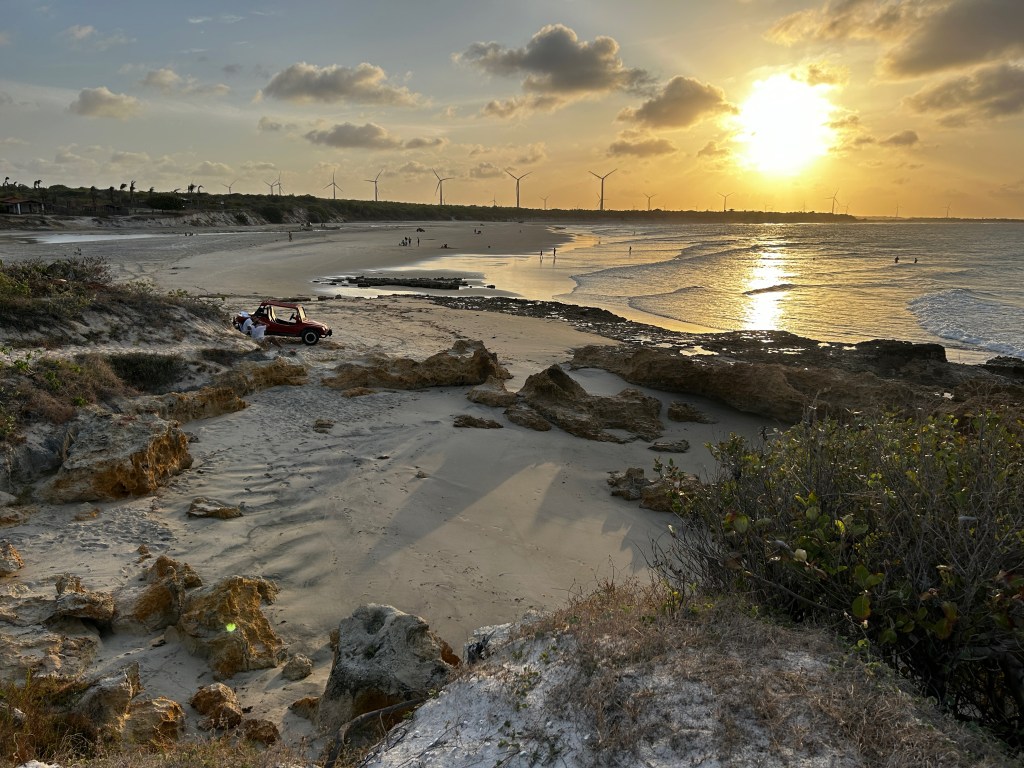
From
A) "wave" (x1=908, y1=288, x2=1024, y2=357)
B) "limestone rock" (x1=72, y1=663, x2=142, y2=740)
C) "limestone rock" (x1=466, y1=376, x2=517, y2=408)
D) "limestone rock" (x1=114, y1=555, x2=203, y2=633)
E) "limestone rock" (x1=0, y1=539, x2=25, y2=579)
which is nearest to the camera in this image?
"limestone rock" (x1=72, y1=663, x2=142, y2=740)

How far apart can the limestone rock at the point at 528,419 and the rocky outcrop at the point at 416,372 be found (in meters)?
2.00

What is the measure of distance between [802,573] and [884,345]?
691 inches

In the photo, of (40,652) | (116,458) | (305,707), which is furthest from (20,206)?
(305,707)

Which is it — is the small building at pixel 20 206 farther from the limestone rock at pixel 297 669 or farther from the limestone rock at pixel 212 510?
the limestone rock at pixel 297 669

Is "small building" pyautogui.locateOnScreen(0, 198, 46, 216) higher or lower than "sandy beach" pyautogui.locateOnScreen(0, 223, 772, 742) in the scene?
higher

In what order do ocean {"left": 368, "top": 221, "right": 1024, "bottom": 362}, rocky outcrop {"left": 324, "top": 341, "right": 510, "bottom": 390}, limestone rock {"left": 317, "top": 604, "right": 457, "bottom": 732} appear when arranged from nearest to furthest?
1. limestone rock {"left": 317, "top": 604, "right": 457, "bottom": 732}
2. rocky outcrop {"left": 324, "top": 341, "right": 510, "bottom": 390}
3. ocean {"left": 368, "top": 221, "right": 1024, "bottom": 362}

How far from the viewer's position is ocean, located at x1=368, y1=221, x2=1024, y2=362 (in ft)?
88.3

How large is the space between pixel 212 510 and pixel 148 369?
16.7 ft

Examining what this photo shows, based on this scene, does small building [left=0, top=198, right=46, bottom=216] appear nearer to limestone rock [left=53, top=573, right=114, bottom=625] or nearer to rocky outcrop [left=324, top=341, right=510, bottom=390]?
rocky outcrop [left=324, top=341, right=510, bottom=390]

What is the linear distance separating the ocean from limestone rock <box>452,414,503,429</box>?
52.9 feet

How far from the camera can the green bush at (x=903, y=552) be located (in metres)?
→ 3.57

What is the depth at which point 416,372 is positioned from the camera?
14.1m

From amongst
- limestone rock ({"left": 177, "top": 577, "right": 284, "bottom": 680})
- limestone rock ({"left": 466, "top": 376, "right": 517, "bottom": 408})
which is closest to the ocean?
limestone rock ({"left": 466, "top": 376, "right": 517, "bottom": 408})

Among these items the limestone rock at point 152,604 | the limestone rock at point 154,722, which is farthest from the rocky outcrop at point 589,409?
the limestone rock at point 154,722
